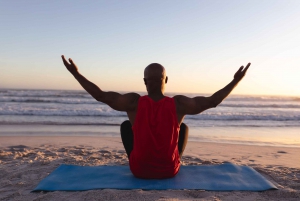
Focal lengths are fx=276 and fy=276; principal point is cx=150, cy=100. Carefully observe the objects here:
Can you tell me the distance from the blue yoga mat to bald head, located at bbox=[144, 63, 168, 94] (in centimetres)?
113

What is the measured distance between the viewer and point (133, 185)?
3.24 m

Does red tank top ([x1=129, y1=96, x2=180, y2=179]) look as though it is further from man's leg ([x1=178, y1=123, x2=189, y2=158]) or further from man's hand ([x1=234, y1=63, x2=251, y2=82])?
man's hand ([x1=234, y1=63, x2=251, y2=82])

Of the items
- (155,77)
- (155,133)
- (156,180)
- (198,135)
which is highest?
(155,77)

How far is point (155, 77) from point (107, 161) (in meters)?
2.37

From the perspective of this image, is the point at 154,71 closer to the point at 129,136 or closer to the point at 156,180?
the point at 129,136

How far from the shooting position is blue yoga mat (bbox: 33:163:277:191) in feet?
10.6

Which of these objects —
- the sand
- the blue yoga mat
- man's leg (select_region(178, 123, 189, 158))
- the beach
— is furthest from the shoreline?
man's leg (select_region(178, 123, 189, 158))

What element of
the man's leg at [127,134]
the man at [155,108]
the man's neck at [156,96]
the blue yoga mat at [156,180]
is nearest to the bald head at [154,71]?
the man at [155,108]

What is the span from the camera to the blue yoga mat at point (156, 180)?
→ 324cm

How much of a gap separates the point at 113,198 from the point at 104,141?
4589 mm

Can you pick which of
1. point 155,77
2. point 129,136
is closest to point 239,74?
point 155,77

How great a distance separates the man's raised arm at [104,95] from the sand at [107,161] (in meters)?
0.95

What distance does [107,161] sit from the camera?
15.9ft

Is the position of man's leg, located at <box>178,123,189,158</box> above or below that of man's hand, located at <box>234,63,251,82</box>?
below
